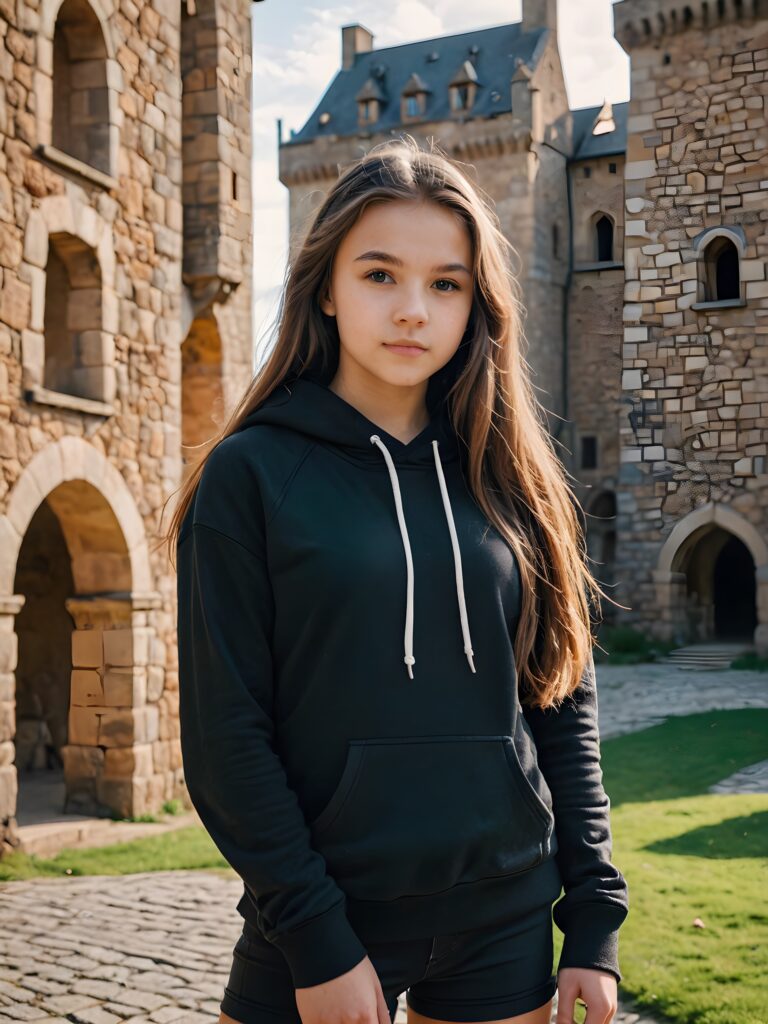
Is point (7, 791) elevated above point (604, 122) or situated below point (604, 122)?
below

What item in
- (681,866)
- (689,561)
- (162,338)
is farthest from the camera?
(689,561)

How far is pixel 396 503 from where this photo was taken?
182 cm

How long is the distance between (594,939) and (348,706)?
57 centimetres

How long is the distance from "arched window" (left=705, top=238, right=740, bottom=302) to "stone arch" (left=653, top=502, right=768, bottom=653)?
11.6ft

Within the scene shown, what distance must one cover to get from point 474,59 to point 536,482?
29.7 m

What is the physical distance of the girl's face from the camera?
1.84 meters

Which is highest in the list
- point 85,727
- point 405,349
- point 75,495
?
point 75,495

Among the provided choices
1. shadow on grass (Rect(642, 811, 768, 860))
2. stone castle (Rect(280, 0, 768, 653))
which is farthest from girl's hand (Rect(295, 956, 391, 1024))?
stone castle (Rect(280, 0, 768, 653))

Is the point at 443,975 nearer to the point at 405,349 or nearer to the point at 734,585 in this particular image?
the point at 405,349

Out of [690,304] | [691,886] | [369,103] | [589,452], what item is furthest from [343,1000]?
[369,103]

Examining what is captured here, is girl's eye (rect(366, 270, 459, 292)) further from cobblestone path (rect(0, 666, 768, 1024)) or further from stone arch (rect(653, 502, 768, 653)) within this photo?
stone arch (rect(653, 502, 768, 653))

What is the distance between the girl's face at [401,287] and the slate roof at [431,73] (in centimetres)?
2694

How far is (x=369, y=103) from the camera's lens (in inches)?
1172

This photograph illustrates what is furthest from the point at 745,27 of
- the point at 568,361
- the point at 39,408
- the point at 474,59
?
the point at 39,408
